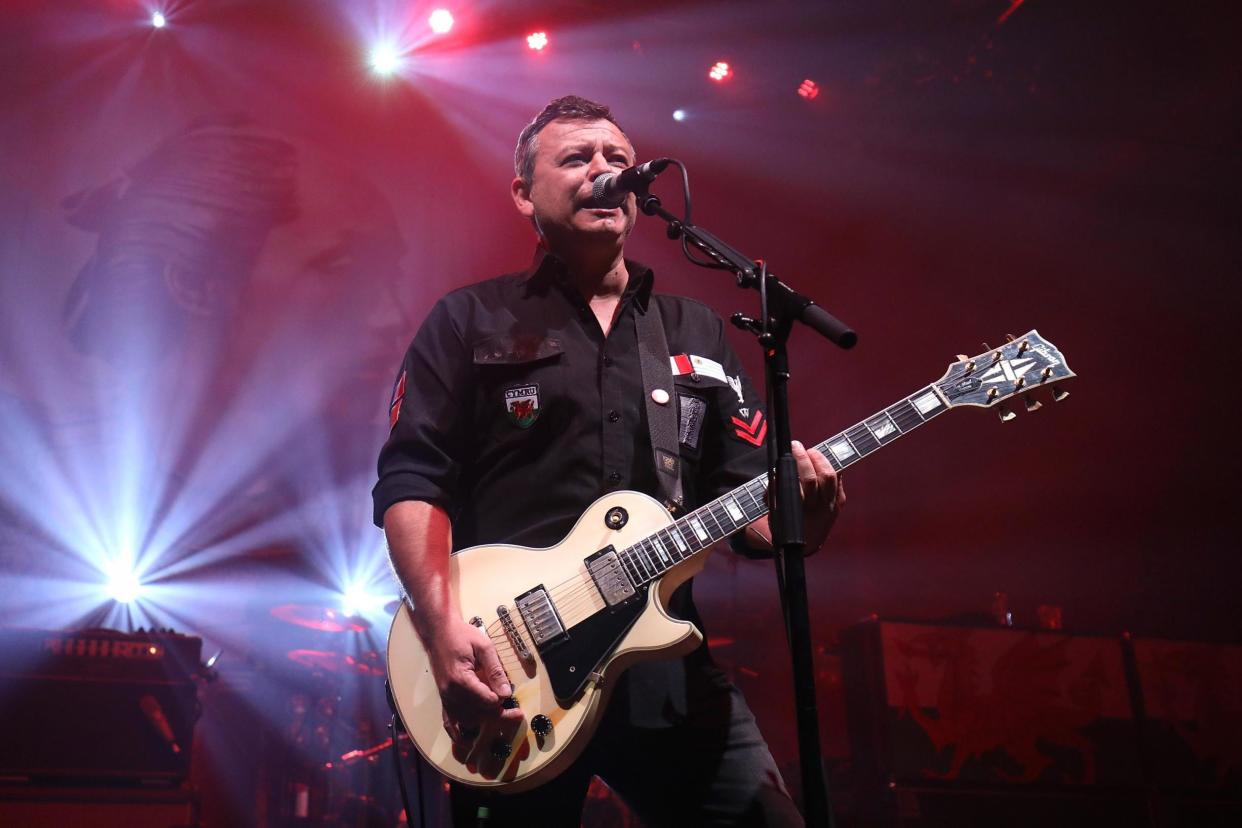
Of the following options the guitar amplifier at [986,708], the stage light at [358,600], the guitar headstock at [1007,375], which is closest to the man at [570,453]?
the guitar headstock at [1007,375]

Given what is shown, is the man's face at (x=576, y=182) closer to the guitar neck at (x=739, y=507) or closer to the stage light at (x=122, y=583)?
the guitar neck at (x=739, y=507)

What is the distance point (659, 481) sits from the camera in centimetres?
240

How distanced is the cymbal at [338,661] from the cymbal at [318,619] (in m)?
0.20

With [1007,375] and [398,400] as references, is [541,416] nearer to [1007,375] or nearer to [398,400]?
[398,400]

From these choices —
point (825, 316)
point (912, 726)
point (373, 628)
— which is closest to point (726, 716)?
point (825, 316)

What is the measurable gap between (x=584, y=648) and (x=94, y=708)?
424cm

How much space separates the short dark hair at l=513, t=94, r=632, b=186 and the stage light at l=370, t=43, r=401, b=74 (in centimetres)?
472

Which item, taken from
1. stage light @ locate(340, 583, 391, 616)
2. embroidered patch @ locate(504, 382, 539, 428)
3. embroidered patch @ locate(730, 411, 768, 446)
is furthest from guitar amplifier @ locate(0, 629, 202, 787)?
embroidered patch @ locate(730, 411, 768, 446)

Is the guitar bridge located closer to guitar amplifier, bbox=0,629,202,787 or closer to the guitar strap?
the guitar strap

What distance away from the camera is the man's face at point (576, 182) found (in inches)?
108

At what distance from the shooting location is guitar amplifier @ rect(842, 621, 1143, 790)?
517cm

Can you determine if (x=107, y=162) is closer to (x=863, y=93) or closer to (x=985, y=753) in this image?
(x=863, y=93)

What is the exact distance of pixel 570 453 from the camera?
7.79ft

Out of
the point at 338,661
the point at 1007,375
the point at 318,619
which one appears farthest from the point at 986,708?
the point at 318,619
